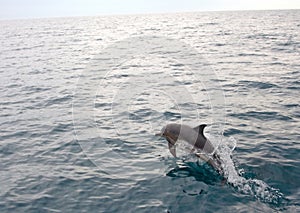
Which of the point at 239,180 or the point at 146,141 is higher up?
the point at 146,141

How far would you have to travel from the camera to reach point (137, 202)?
866cm

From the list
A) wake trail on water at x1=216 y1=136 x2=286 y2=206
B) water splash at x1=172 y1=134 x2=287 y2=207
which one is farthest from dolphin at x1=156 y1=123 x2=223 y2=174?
wake trail on water at x1=216 y1=136 x2=286 y2=206

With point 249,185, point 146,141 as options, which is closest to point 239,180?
point 249,185

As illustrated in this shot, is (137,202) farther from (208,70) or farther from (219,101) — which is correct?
(208,70)

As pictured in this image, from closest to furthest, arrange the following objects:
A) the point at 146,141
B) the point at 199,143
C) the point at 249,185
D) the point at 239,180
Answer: the point at 249,185
the point at 239,180
the point at 199,143
the point at 146,141

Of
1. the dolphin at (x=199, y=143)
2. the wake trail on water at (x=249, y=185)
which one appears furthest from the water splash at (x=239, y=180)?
the dolphin at (x=199, y=143)

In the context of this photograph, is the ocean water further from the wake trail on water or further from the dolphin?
the dolphin

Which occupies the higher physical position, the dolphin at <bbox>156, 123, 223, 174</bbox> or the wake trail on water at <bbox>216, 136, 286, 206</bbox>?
the dolphin at <bbox>156, 123, 223, 174</bbox>

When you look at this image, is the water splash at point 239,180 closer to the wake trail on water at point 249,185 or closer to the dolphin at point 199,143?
the wake trail on water at point 249,185

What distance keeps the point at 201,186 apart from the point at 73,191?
367 centimetres

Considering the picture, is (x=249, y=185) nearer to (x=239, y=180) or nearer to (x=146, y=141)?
(x=239, y=180)

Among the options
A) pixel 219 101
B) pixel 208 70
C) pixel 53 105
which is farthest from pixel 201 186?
pixel 208 70

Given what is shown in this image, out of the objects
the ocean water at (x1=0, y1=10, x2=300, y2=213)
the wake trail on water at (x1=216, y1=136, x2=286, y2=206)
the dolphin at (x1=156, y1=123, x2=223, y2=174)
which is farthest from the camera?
the dolphin at (x1=156, y1=123, x2=223, y2=174)

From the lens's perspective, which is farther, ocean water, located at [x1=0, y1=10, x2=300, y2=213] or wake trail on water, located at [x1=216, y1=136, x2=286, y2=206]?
Result: ocean water, located at [x1=0, y1=10, x2=300, y2=213]
